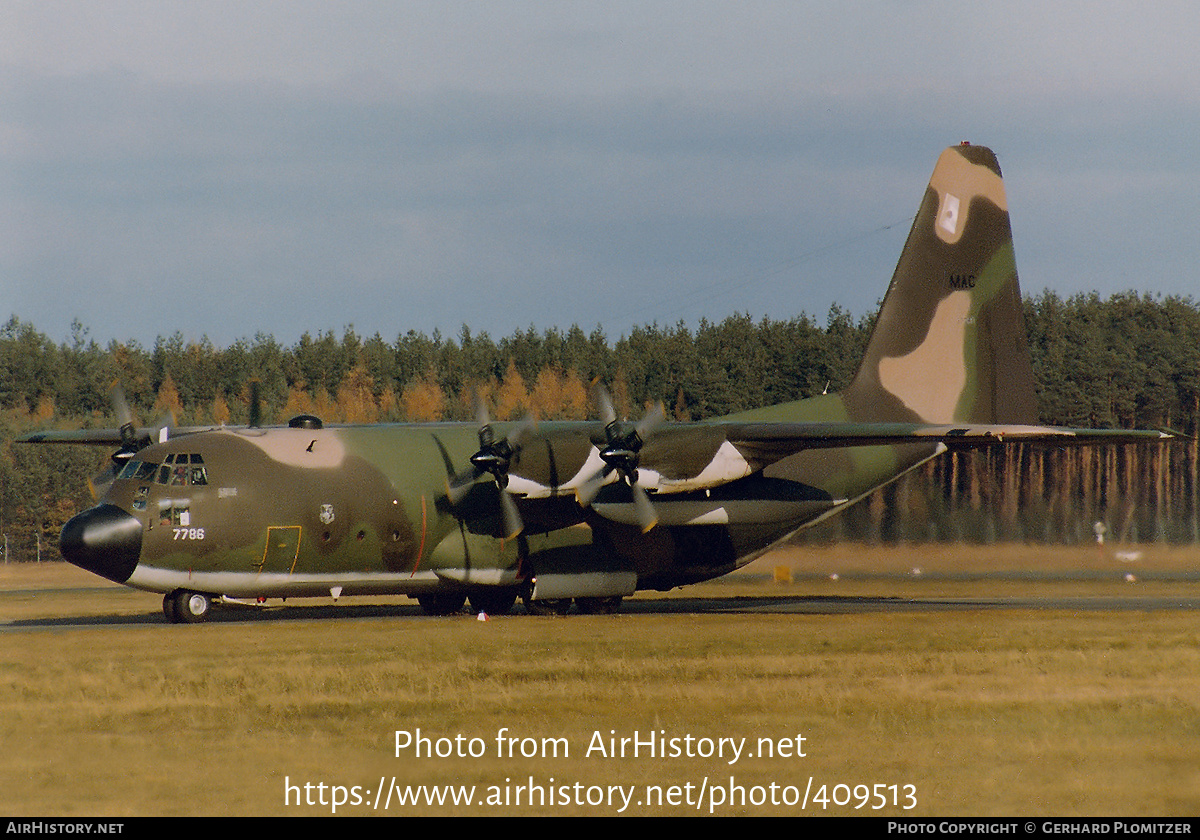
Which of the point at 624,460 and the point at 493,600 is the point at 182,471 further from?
the point at 624,460

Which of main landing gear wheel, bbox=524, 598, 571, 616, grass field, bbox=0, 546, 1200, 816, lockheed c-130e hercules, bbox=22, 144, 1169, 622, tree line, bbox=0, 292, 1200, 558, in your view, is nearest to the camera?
grass field, bbox=0, 546, 1200, 816

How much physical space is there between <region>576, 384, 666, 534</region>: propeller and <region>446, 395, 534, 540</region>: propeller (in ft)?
4.79

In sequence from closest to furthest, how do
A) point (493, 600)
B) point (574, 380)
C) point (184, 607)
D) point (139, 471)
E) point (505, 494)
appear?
point (139, 471) → point (184, 607) → point (505, 494) → point (493, 600) → point (574, 380)

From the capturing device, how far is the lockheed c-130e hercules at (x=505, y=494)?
2616cm

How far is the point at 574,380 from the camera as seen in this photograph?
80.6 m

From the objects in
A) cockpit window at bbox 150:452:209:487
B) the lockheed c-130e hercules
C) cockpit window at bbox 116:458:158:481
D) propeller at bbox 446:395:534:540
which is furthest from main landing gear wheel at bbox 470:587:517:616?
cockpit window at bbox 116:458:158:481

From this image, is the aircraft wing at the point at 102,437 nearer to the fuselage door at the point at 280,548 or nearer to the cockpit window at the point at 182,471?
the cockpit window at the point at 182,471

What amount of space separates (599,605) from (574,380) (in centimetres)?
4993

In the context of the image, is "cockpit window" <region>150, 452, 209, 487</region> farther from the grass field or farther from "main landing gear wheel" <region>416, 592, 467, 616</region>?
"main landing gear wheel" <region>416, 592, 467, 616</region>

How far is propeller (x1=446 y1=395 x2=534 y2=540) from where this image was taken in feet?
91.7

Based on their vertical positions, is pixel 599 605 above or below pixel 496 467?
below

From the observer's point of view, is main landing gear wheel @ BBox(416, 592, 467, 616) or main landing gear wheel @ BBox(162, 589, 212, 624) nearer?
main landing gear wheel @ BBox(162, 589, 212, 624)

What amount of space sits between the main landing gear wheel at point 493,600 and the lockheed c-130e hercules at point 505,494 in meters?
0.04

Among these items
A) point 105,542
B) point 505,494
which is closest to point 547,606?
point 505,494
